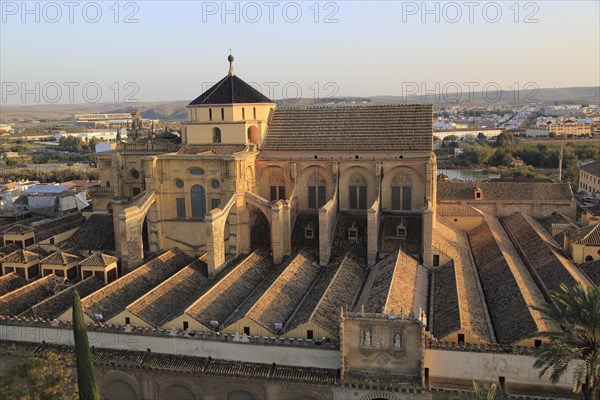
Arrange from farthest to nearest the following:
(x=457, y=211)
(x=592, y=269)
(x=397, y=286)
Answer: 1. (x=457, y=211)
2. (x=592, y=269)
3. (x=397, y=286)

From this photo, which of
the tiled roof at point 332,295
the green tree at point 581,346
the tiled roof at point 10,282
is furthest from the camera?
the tiled roof at point 10,282

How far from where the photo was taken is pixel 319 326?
70.3 ft

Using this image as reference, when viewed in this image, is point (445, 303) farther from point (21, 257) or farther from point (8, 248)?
point (8, 248)

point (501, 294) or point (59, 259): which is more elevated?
point (59, 259)

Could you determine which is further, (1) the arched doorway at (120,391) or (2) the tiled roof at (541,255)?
(2) the tiled roof at (541,255)

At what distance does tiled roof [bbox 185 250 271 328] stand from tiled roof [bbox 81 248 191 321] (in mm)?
3520

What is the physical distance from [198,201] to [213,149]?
3406mm

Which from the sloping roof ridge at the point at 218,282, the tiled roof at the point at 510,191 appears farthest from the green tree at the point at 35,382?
the tiled roof at the point at 510,191

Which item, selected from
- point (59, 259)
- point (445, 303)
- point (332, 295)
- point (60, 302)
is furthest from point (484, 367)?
point (59, 259)

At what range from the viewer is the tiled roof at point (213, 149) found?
33125 mm

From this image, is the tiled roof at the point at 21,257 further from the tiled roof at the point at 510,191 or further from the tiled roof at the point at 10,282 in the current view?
the tiled roof at the point at 510,191

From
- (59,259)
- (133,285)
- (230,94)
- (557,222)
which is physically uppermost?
(230,94)

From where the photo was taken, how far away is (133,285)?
87.5 feet

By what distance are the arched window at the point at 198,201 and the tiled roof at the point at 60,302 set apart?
6.72 meters
